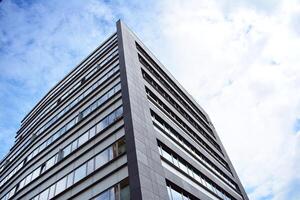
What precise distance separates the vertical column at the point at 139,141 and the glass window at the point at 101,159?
2.57 metres

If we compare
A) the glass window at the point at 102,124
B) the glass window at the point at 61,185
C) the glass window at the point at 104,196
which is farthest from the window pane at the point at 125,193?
the glass window at the point at 61,185

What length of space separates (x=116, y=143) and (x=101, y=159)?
1.76m

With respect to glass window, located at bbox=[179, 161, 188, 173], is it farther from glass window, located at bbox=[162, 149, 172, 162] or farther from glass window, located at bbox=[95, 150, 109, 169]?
glass window, located at bbox=[95, 150, 109, 169]

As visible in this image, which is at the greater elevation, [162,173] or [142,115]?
[142,115]

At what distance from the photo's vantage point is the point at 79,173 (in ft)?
69.9

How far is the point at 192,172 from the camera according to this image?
25.3 meters

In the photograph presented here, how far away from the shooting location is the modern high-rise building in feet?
58.4

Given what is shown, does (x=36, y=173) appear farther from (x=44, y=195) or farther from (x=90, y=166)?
(x=90, y=166)

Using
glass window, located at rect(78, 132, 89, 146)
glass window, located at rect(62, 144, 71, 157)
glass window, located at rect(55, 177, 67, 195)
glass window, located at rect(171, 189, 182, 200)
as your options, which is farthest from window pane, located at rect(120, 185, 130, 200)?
glass window, located at rect(62, 144, 71, 157)

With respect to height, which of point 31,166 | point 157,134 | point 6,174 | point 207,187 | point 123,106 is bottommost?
point 207,187

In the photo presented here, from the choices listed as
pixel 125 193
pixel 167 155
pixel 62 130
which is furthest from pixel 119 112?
pixel 62 130

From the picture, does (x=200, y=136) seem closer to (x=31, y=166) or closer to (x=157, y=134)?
(x=157, y=134)

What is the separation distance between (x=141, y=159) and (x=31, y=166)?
1914cm

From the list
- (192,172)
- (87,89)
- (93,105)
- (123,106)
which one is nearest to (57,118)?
(87,89)
